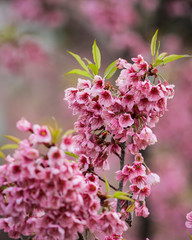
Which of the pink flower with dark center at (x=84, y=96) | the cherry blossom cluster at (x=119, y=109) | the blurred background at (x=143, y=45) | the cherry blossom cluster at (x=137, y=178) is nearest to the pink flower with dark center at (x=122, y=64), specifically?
the cherry blossom cluster at (x=119, y=109)

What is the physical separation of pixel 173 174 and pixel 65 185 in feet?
12.7

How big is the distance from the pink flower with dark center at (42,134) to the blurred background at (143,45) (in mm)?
2635

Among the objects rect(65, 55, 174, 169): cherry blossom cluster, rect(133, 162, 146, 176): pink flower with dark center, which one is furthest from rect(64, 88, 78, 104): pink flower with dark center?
rect(133, 162, 146, 176): pink flower with dark center

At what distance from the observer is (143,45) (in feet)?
12.8

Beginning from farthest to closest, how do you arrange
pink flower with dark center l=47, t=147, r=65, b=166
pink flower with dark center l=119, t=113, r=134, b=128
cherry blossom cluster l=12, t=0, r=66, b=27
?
cherry blossom cluster l=12, t=0, r=66, b=27 < pink flower with dark center l=119, t=113, r=134, b=128 < pink flower with dark center l=47, t=147, r=65, b=166

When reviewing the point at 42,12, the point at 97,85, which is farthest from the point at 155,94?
the point at 42,12

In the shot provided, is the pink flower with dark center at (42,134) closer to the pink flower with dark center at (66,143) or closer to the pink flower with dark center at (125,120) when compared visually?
the pink flower with dark center at (66,143)

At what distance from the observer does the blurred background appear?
3.68 metres

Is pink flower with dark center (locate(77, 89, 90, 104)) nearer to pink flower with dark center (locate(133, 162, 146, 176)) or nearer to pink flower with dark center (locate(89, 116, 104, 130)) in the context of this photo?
pink flower with dark center (locate(89, 116, 104, 130))

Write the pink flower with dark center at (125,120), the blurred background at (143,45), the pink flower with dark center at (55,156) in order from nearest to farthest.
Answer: the pink flower with dark center at (55,156)
the pink flower with dark center at (125,120)
the blurred background at (143,45)

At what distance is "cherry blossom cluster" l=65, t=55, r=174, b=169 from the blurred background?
8.01ft

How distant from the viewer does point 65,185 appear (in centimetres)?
71

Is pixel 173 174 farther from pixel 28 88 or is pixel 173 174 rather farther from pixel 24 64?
pixel 28 88

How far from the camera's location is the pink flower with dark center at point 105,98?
0.84 m
